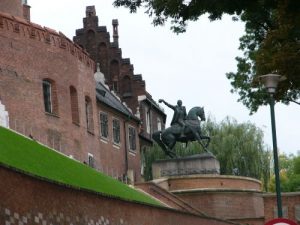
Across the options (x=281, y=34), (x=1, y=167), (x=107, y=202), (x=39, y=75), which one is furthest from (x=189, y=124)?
(x=1, y=167)

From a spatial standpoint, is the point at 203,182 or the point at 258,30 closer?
the point at 258,30

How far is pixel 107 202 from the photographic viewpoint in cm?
2547

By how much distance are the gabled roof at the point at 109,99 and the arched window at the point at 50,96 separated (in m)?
9.45

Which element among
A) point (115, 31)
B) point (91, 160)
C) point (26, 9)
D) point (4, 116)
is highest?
point (115, 31)

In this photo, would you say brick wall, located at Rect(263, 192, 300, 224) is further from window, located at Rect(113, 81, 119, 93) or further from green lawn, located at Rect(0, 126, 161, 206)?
window, located at Rect(113, 81, 119, 93)

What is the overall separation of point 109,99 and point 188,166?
1156 cm

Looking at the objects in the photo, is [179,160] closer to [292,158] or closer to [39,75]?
[39,75]

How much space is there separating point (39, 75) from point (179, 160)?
10.5 m

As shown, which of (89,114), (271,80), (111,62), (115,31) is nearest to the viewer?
(271,80)

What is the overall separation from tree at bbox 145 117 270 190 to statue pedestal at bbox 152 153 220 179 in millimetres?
9916

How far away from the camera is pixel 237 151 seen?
61.4 m

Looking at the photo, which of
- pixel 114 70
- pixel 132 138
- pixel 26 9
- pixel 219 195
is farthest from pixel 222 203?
pixel 114 70

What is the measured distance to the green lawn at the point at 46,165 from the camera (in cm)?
2509

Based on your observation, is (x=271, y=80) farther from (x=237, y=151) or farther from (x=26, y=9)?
(x=237, y=151)
